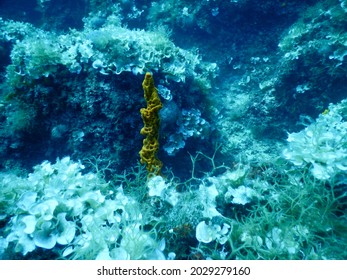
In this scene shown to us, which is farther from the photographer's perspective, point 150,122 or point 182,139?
point 182,139

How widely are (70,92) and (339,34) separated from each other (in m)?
5.06

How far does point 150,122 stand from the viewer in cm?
314

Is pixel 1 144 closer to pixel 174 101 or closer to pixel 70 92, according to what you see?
pixel 70 92

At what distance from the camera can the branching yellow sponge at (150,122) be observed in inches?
118

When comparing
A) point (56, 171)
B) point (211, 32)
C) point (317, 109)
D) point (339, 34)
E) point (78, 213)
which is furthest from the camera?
point (211, 32)

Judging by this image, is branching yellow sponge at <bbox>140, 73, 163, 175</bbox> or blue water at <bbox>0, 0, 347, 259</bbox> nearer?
blue water at <bbox>0, 0, 347, 259</bbox>

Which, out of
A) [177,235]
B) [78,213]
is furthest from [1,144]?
[177,235]

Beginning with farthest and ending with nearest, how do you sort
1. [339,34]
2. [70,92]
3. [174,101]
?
[339,34], [174,101], [70,92]

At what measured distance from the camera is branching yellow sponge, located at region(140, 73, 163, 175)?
9.83 ft

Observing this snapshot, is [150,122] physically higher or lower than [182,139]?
higher

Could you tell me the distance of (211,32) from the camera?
281 inches

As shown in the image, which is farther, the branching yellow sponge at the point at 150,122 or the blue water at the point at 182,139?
the branching yellow sponge at the point at 150,122

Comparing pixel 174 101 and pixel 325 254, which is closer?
pixel 325 254

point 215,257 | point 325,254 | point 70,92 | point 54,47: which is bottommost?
point 215,257
